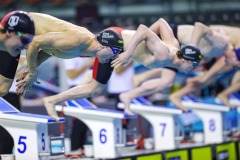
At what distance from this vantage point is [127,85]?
9.23 metres

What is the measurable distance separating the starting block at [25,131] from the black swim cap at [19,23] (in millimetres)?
1271

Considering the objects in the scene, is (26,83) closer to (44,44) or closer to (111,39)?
(44,44)

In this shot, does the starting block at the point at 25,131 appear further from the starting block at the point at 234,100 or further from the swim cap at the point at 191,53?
the starting block at the point at 234,100

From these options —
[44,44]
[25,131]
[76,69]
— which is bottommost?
[25,131]

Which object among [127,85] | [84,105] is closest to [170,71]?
[127,85]

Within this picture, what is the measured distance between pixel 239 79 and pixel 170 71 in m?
1.74

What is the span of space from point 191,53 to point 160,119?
5.57ft

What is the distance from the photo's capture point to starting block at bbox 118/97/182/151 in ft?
27.7

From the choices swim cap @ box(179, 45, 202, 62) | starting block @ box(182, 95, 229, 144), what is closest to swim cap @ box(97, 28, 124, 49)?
swim cap @ box(179, 45, 202, 62)

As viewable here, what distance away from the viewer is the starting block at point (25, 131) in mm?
6535

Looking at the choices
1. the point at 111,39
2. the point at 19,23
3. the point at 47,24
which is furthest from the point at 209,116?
the point at 19,23

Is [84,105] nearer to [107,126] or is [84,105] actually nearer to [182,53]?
[107,126]

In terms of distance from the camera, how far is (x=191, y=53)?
702 centimetres

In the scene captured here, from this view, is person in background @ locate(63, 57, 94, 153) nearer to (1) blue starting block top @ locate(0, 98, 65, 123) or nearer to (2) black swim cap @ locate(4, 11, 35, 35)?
(1) blue starting block top @ locate(0, 98, 65, 123)
